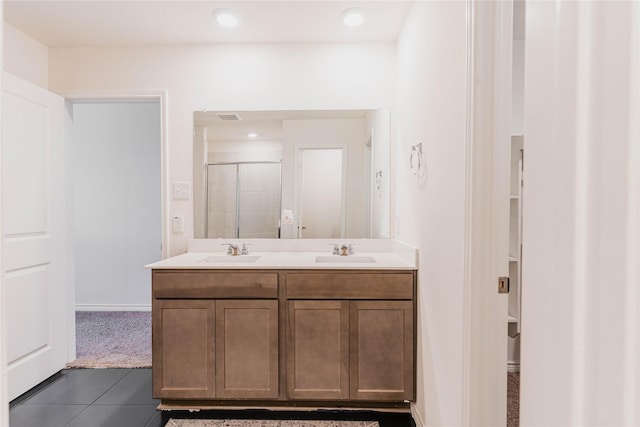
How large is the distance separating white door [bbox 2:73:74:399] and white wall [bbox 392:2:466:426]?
2.52m

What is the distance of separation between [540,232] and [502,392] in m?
1.07

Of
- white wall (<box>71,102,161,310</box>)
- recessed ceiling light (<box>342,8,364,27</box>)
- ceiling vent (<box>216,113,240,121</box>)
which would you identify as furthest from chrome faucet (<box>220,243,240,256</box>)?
recessed ceiling light (<box>342,8,364,27</box>)

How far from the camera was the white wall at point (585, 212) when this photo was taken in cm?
34

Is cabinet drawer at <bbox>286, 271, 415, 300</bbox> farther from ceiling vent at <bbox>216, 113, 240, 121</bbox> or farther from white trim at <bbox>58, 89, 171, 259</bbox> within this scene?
ceiling vent at <bbox>216, 113, 240, 121</bbox>

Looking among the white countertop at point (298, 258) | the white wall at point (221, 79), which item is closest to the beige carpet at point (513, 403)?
the white countertop at point (298, 258)

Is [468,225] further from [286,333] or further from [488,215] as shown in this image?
[286,333]

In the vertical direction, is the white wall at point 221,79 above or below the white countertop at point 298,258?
above

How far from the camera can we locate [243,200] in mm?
2648

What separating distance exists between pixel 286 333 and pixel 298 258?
501 millimetres

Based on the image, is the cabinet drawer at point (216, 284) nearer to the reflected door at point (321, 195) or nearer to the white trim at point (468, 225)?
the reflected door at point (321, 195)

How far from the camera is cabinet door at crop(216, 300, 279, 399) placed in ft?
6.49

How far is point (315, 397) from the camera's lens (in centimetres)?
197

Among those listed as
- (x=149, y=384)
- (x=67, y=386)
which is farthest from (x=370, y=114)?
(x=67, y=386)

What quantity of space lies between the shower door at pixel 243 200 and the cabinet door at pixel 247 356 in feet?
2.58
